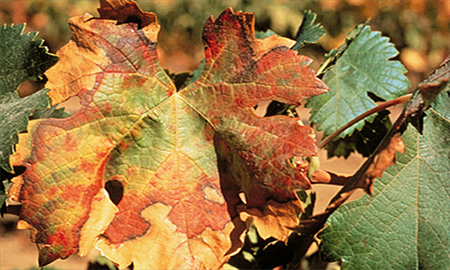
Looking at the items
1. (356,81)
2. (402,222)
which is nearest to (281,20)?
(356,81)

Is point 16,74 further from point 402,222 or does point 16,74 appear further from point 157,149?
point 402,222

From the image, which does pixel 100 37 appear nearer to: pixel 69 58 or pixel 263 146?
pixel 69 58

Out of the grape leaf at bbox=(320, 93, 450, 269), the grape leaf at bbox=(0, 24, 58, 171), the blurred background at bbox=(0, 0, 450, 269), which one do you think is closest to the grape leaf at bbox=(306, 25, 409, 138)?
the grape leaf at bbox=(320, 93, 450, 269)

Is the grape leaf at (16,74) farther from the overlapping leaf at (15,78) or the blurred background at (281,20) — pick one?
the blurred background at (281,20)

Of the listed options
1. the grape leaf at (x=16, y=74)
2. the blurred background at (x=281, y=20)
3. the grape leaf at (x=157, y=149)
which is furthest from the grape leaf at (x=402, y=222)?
the blurred background at (x=281, y=20)

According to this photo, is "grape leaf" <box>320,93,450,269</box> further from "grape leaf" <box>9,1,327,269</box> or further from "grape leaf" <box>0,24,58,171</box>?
"grape leaf" <box>0,24,58,171</box>

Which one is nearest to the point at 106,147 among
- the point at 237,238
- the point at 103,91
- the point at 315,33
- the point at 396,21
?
the point at 103,91

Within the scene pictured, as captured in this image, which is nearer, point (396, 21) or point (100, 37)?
point (100, 37)
